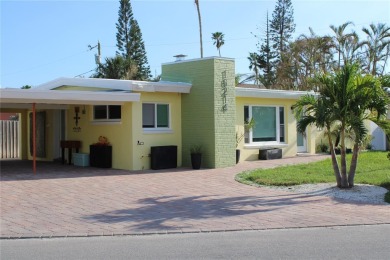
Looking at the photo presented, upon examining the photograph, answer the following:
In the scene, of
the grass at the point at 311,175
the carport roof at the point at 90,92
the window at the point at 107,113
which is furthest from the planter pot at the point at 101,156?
the grass at the point at 311,175

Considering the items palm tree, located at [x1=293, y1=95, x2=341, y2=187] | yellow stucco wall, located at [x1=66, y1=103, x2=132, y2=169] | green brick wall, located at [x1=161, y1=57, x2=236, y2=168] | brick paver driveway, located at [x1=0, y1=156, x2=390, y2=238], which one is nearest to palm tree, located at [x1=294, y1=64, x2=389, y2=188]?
palm tree, located at [x1=293, y1=95, x2=341, y2=187]

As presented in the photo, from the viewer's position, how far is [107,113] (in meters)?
17.4

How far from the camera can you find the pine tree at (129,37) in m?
40.6

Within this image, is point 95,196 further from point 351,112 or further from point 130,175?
point 351,112

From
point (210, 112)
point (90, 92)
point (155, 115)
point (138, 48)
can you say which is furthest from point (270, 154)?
point (138, 48)

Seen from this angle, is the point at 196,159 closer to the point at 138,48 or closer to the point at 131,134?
the point at 131,134

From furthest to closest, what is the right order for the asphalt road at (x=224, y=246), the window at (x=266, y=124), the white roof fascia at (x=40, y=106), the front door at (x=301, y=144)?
the front door at (x=301, y=144) < the window at (x=266, y=124) < the white roof fascia at (x=40, y=106) < the asphalt road at (x=224, y=246)

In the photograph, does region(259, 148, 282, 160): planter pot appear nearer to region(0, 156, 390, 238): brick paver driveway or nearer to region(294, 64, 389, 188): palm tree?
region(0, 156, 390, 238): brick paver driveway

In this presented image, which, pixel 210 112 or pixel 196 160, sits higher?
pixel 210 112

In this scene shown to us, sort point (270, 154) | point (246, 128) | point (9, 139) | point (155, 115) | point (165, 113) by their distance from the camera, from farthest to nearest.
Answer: point (9, 139)
point (270, 154)
point (246, 128)
point (165, 113)
point (155, 115)

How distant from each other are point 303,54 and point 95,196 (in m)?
26.4

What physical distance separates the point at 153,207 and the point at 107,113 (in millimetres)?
8065

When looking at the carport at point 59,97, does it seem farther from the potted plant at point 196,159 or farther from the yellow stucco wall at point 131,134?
the potted plant at point 196,159

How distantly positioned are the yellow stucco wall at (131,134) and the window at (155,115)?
0.61 feet
